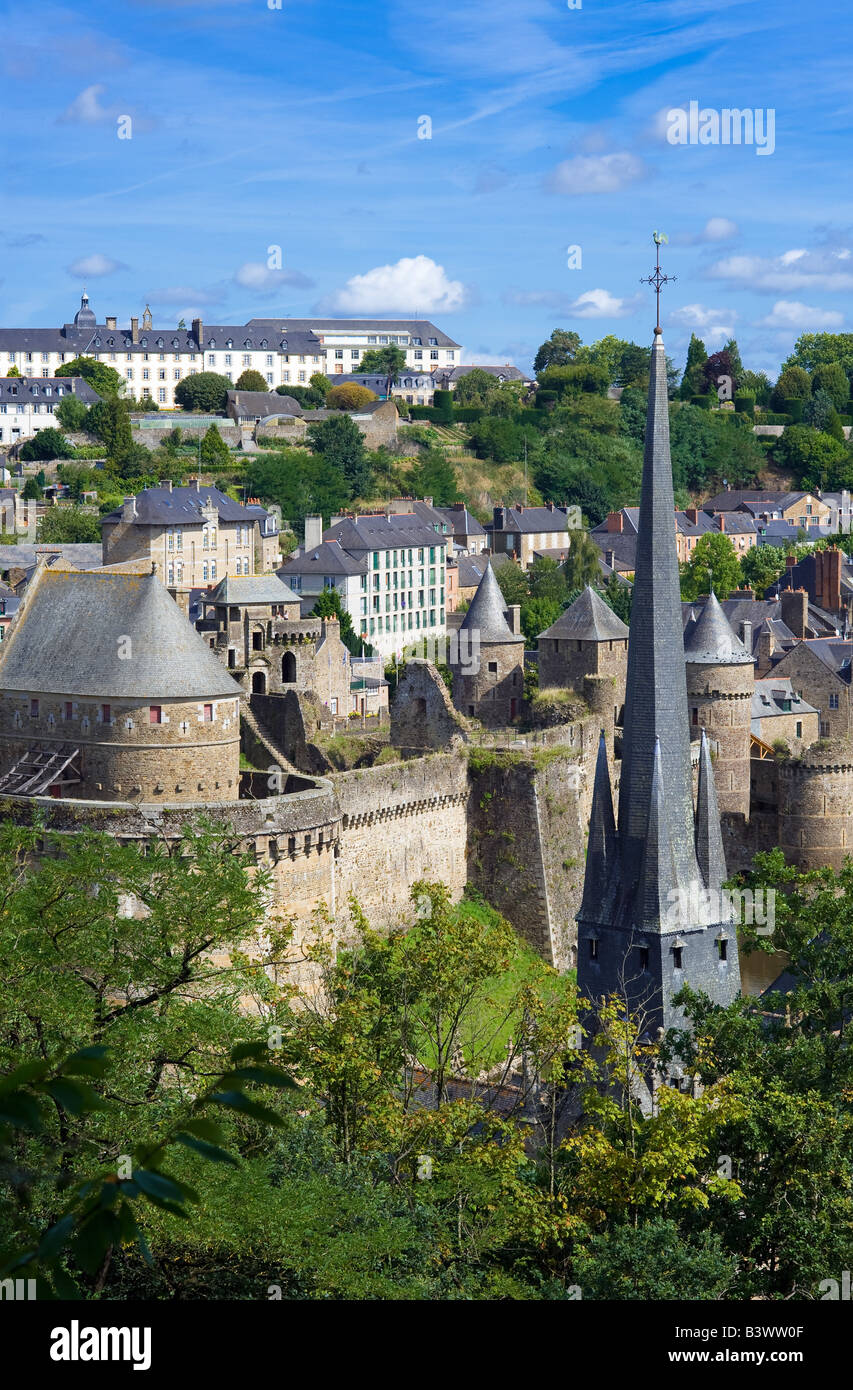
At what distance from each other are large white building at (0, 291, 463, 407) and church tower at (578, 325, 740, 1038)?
105149 millimetres

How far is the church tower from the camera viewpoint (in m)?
31.3

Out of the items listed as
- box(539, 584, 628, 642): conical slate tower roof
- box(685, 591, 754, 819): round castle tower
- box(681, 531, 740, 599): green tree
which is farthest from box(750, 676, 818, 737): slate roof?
box(681, 531, 740, 599): green tree

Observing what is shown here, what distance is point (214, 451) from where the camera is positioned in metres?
107

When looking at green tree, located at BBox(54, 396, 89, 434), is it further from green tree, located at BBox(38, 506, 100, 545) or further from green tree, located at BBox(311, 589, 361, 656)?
green tree, located at BBox(311, 589, 361, 656)

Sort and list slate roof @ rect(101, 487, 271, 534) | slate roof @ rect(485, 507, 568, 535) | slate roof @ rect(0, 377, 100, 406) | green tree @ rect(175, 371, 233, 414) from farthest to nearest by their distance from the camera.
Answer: green tree @ rect(175, 371, 233, 414)
slate roof @ rect(0, 377, 100, 406)
slate roof @ rect(485, 507, 568, 535)
slate roof @ rect(101, 487, 271, 534)

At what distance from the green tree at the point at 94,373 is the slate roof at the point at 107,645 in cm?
9134

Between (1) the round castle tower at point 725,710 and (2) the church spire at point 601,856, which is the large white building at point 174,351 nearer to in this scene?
(1) the round castle tower at point 725,710

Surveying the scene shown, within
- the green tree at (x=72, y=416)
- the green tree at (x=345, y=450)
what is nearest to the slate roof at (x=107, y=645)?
the green tree at (x=345, y=450)

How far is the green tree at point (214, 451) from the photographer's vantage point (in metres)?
106

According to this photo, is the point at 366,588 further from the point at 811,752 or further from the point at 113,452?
the point at 811,752

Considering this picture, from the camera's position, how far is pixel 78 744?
34188mm

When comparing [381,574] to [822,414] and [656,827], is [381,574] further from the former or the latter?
[822,414]

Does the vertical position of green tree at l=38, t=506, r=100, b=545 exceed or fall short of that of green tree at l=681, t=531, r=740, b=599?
it exceeds it

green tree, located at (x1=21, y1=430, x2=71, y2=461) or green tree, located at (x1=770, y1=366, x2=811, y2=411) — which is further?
green tree, located at (x1=770, y1=366, x2=811, y2=411)
